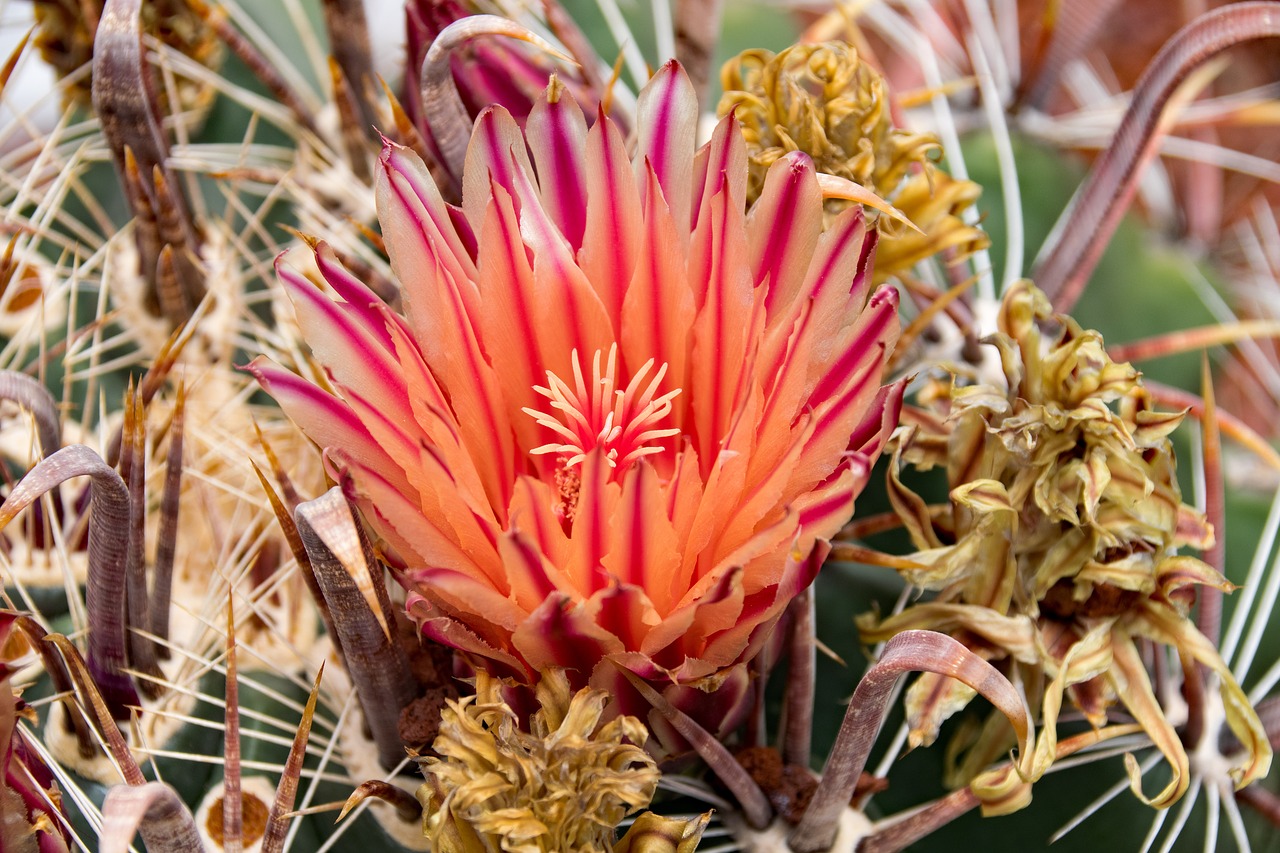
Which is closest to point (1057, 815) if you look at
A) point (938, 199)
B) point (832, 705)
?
point (832, 705)

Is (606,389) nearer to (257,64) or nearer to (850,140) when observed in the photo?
(850,140)

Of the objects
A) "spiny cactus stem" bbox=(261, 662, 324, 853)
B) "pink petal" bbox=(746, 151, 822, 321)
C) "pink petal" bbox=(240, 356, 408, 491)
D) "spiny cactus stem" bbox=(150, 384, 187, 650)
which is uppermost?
"pink petal" bbox=(746, 151, 822, 321)

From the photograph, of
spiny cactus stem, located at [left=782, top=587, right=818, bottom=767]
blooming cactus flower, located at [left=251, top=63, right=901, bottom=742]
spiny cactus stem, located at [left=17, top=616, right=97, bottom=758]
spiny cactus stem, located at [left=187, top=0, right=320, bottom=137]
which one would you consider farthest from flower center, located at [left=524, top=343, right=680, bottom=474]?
spiny cactus stem, located at [left=187, top=0, right=320, bottom=137]

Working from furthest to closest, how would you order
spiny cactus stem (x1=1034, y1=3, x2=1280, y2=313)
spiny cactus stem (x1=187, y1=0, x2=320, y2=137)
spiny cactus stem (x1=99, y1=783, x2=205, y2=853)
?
spiny cactus stem (x1=187, y1=0, x2=320, y2=137)
spiny cactus stem (x1=1034, y1=3, x2=1280, y2=313)
spiny cactus stem (x1=99, y1=783, x2=205, y2=853)

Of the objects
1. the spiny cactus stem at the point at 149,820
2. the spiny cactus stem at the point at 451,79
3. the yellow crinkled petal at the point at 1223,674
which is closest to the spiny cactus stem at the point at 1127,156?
the yellow crinkled petal at the point at 1223,674

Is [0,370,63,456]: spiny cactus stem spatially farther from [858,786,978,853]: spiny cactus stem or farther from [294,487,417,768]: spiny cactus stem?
[858,786,978,853]: spiny cactus stem

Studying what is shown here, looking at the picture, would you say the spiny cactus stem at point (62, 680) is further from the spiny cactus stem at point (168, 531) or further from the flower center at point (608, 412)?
the flower center at point (608, 412)

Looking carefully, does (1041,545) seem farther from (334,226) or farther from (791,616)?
(334,226)
